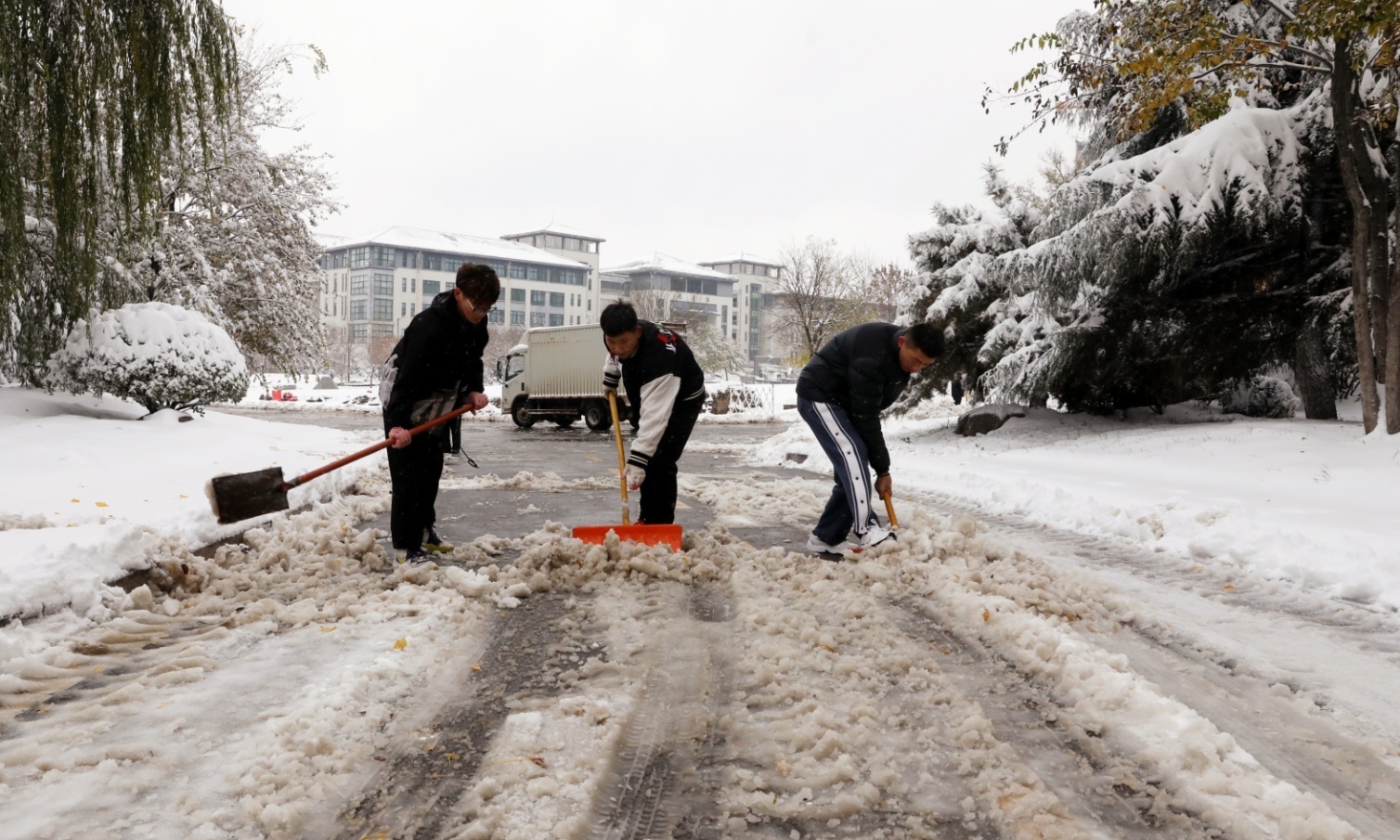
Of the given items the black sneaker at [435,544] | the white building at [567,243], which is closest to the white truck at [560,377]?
the black sneaker at [435,544]

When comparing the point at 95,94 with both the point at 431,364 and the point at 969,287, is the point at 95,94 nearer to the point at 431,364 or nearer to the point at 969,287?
the point at 431,364

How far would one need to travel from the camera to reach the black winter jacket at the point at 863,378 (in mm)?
6043

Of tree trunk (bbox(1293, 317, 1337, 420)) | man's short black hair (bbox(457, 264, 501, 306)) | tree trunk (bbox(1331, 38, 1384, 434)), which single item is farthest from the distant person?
tree trunk (bbox(1293, 317, 1337, 420))

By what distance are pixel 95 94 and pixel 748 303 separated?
12959 centimetres

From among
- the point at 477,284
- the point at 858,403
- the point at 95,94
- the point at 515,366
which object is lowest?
the point at 858,403

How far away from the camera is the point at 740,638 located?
4.26 metres

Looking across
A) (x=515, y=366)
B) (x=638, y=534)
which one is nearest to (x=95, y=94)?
(x=638, y=534)

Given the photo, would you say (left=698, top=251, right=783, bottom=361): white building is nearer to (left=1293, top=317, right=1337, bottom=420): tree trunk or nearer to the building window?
the building window

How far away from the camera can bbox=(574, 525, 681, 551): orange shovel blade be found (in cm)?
606

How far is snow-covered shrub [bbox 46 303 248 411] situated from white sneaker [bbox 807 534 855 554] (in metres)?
10.1

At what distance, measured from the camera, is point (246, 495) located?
5.45 metres

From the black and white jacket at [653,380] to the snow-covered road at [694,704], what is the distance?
30.4 inches

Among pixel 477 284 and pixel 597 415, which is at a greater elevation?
pixel 477 284

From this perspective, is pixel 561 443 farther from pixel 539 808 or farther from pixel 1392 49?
pixel 539 808
